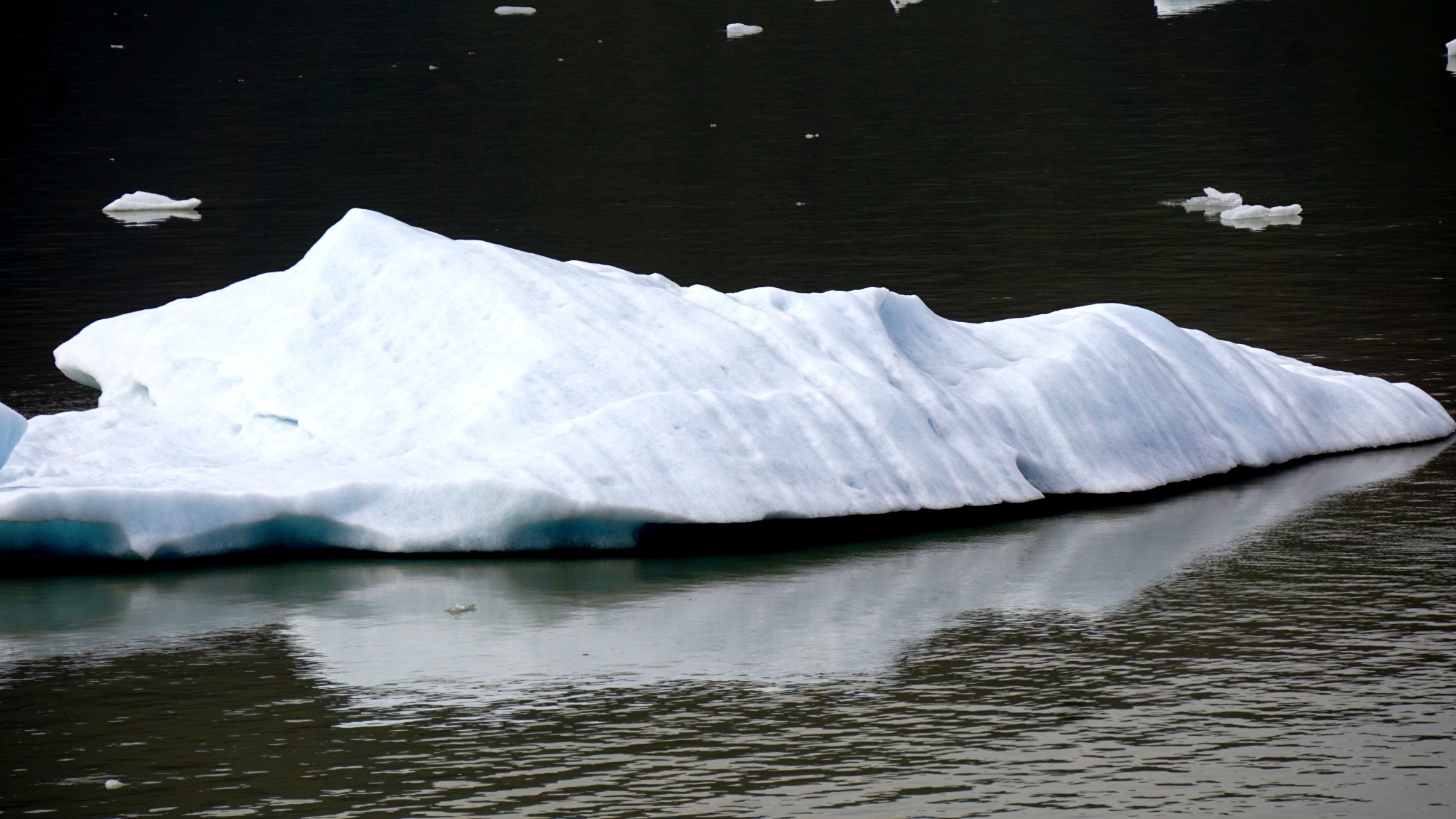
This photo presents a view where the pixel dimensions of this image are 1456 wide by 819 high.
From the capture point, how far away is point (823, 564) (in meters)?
8.67

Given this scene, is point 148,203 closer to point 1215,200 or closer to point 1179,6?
point 1215,200

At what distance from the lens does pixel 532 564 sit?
343 inches

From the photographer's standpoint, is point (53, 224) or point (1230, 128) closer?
point (53, 224)

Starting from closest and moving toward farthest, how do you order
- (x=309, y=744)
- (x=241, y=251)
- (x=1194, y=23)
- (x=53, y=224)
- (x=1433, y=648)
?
(x=309, y=744), (x=1433, y=648), (x=241, y=251), (x=53, y=224), (x=1194, y=23)

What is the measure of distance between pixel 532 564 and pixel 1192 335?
14.7ft

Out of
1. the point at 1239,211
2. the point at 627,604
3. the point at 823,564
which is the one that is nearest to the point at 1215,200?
the point at 1239,211

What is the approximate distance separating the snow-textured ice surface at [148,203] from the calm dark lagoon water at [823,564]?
60 centimetres

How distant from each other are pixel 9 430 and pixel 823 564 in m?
3.81

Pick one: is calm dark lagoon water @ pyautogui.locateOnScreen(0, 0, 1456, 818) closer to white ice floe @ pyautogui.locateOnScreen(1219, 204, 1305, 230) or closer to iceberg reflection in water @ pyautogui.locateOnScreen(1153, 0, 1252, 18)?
white ice floe @ pyautogui.locateOnScreen(1219, 204, 1305, 230)

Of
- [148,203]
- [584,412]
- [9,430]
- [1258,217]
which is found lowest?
[584,412]

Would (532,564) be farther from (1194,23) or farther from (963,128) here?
(1194,23)

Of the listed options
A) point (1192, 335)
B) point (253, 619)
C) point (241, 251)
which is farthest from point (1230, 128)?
point (253, 619)

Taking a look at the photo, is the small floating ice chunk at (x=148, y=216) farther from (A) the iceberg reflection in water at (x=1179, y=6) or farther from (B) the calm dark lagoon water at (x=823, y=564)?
(A) the iceberg reflection in water at (x=1179, y=6)

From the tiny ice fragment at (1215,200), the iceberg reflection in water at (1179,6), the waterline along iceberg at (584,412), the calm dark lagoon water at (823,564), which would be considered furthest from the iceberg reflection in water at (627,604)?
the iceberg reflection in water at (1179,6)
